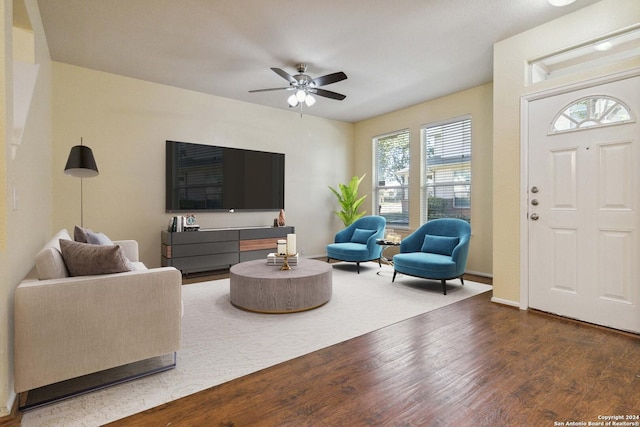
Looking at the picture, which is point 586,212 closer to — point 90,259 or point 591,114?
point 591,114

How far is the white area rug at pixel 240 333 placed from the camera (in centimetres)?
174

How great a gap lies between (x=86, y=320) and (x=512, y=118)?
3968 millimetres

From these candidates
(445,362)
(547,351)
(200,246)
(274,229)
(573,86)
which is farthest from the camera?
(274,229)

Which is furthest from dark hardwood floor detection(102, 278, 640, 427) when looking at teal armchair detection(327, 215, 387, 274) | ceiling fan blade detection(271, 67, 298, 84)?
ceiling fan blade detection(271, 67, 298, 84)

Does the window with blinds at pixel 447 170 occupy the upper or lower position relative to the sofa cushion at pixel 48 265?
upper

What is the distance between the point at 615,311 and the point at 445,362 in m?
1.74

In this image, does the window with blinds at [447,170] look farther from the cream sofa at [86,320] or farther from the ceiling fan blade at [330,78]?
the cream sofa at [86,320]

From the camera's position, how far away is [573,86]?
296cm

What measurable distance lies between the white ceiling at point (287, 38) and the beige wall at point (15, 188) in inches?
26.3

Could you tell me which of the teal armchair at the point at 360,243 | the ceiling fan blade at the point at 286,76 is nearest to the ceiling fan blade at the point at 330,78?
the ceiling fan blade at the point at 286,76

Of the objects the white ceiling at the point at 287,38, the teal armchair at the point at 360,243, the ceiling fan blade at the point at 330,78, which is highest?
the white ceiling at the point at 287,38

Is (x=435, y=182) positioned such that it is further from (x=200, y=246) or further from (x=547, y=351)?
(x=200, y=246)

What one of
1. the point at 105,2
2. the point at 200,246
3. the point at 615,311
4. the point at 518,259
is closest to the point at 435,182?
the point at 518,259

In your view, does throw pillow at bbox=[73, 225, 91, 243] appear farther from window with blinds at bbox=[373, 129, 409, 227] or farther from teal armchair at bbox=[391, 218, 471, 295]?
window with blinds at bbox=[373, 129, 409, 227]
